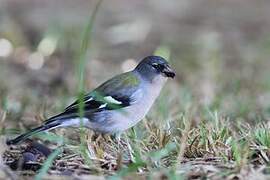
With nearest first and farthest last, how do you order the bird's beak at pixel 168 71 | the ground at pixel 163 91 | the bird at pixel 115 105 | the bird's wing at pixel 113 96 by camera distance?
1. the ground at pixel 163 91
2. the bird at pixel 115 105
3. the bird's wing at pixel 113 96
4. the bird's beak at pixel 168 71

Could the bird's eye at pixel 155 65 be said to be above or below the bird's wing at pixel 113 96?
above

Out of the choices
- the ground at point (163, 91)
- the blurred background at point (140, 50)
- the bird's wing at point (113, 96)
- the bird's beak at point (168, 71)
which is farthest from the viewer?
the blurred background at point (140, 50)

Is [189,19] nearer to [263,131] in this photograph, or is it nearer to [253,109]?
[253,109]

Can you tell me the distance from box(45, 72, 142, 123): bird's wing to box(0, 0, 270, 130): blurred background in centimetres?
75

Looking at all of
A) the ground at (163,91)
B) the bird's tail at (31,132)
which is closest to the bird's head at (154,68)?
the ground at (163,91)

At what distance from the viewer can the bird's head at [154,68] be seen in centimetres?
560

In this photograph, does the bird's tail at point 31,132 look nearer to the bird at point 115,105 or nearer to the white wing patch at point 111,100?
the bird at point 115,105

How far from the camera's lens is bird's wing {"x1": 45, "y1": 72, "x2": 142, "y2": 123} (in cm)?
516

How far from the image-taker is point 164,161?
4.46 metres

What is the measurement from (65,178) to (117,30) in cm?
667

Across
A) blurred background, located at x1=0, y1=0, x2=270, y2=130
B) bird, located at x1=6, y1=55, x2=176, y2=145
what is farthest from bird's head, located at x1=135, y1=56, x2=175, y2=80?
blurred background, located at x1=0, y1=0, x2=270, y2=130

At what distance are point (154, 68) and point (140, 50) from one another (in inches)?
158

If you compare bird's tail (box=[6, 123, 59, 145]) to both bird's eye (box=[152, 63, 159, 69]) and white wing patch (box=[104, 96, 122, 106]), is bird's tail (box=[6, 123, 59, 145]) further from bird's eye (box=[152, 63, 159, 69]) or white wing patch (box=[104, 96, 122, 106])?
bird's eye (box=[152, 63, 159, 69])

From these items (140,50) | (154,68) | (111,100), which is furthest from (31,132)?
(140,50)
